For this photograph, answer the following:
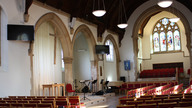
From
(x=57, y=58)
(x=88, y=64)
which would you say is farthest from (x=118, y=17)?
(x=57, y=58)

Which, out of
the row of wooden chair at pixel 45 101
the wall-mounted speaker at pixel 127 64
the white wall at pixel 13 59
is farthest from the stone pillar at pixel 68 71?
the wall-mounted speaker at pixel 127 64

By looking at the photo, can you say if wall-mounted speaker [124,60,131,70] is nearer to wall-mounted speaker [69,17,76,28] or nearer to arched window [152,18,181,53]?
arched window [152,18,181,53]

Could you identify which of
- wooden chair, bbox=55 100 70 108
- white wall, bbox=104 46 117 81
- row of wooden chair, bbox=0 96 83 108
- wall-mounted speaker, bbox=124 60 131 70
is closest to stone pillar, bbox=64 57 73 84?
white wall, bbox=104 46 117 81

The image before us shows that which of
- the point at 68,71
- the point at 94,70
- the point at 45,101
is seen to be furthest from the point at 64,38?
the point at 45,101

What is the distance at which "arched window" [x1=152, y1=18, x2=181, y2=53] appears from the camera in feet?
83.3

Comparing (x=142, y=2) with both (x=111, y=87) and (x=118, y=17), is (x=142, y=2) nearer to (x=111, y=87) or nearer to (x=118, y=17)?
(x=118, y=17)

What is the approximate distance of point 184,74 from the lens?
78.8ft

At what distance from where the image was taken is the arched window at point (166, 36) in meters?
25.4

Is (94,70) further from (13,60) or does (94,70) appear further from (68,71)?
(13,60)

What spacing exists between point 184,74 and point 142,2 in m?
8.76

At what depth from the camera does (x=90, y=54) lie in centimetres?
1705

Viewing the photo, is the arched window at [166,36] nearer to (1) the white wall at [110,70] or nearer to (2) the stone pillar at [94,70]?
(1) the white wall at [110,70]

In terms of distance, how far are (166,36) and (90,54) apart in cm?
1230

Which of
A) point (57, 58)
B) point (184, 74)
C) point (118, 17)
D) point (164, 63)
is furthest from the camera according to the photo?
point (164, 63)
